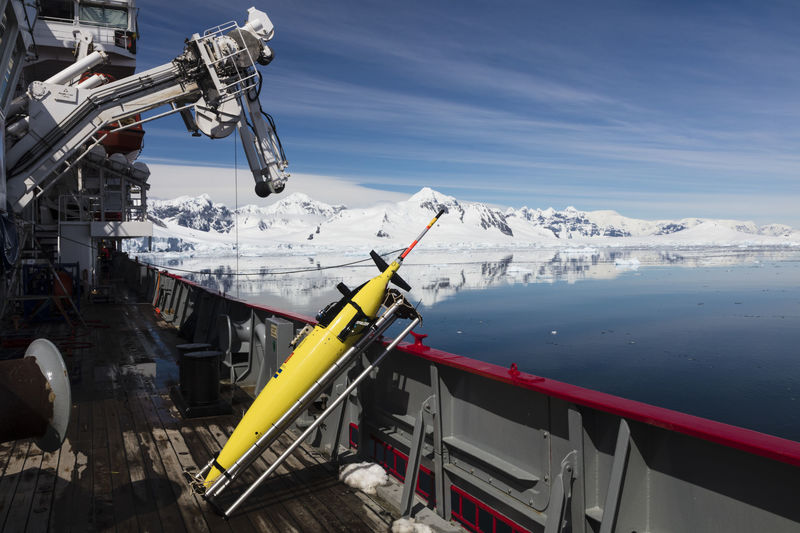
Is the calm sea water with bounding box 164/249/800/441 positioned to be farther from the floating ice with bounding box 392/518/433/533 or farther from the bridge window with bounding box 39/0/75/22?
the bridge window with bounding box 39/0/75/22

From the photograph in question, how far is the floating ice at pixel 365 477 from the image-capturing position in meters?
4.40

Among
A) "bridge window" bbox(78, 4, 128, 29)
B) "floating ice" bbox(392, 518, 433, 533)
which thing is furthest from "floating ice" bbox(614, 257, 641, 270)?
"floating ice" bbox(392, 518, 433, 533)

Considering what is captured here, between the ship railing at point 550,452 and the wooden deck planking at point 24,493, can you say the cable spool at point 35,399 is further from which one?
the ship railing at point 550,452

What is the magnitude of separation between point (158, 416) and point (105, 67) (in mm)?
21230

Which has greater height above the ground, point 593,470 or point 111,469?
point 593,470

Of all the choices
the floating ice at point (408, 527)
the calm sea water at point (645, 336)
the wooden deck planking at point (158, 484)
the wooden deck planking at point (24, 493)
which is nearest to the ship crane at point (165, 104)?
the wooden deck planking at point (158, 484)

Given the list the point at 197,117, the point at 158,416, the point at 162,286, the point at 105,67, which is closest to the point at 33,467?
the point at 158,416

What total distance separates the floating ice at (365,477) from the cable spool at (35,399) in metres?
2.17

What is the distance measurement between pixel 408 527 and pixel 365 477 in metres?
0.75

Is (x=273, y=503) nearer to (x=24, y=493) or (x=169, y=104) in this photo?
(x=24, y=493)

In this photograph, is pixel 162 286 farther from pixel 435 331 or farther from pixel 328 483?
pixel 435 331

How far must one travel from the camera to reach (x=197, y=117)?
40.6 feet

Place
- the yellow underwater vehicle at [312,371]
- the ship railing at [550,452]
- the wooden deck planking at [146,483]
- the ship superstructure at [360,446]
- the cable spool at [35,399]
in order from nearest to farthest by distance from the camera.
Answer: the ship railing at [550,452]
the ship superstructure at [360,446]
the cable spool at [35,399]
the wooden deck planking at [146,483]
the yellow underwater vehicle at [312,371]

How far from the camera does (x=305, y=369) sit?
4.02 m
